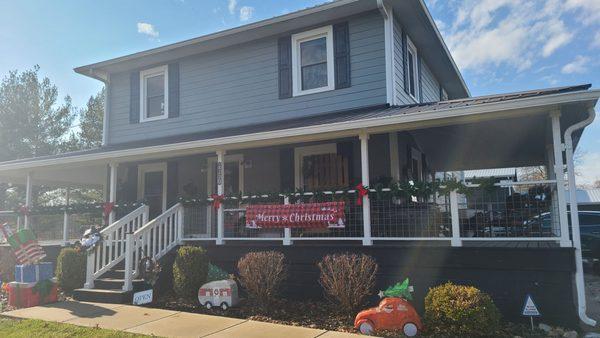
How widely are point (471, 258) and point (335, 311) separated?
7.29 ft

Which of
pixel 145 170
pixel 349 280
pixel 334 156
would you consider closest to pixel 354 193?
pixel 349 280

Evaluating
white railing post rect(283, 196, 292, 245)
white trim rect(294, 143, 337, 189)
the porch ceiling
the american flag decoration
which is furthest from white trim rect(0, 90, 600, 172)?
the american flag decoration

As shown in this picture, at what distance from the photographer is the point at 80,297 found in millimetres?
8539

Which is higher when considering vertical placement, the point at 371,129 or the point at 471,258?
the point at 371,129

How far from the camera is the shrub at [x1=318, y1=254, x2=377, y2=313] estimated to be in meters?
6.88

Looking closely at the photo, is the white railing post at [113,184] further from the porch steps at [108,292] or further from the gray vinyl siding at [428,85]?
the gray vinyl siding at [428,85]

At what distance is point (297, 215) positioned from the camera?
27.4 feet

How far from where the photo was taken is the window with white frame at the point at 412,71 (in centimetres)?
1130

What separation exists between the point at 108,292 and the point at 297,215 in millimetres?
3727

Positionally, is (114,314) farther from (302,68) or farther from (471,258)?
(302,68)

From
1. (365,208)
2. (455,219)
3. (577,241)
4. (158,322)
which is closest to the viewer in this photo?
(577,241)

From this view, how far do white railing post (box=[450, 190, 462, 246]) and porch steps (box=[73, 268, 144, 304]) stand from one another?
18.3 ft

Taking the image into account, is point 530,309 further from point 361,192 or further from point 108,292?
point 108,292

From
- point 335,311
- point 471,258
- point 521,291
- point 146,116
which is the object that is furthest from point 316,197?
point 146,116
